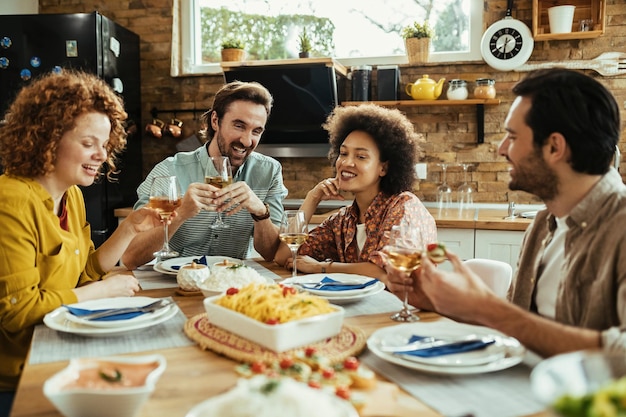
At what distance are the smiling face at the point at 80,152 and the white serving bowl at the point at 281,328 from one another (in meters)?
0.73

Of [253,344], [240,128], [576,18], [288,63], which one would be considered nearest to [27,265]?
[253,344]

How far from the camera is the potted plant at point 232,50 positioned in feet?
14.6

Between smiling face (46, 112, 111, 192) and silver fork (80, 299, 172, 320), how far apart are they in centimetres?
54

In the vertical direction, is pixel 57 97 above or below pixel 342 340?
above

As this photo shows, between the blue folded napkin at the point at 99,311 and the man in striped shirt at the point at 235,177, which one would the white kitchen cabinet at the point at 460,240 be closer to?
the man in striped shirt at the point at 235,177

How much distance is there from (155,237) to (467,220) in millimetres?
1945

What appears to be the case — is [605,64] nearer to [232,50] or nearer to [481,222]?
[481,222]

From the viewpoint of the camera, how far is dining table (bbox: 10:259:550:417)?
1030 mm

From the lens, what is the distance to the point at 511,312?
50.2 inches

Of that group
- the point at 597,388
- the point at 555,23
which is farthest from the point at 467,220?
the point at 597,388

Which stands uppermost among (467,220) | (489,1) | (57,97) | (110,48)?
(489,1)

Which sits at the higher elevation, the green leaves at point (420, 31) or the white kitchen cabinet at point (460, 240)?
the green leaves at point (420, 31)

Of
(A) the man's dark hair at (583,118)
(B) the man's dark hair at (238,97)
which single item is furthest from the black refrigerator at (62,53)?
(A) the man's dark hair at (583,118)

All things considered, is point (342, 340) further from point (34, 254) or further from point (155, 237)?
point (155, 237)
